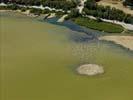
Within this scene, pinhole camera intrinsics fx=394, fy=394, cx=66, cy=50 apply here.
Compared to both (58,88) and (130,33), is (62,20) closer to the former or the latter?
(130,33)

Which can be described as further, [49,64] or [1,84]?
[49,64]

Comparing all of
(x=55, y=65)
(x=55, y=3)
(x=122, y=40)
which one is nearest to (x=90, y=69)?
(x=55, y=65)

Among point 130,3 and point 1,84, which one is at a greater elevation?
point 130,3

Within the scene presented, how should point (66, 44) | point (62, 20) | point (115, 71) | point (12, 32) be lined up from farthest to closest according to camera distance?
point (62, 20) → point (12, 32) → point (66, 44) → point (115, 71)

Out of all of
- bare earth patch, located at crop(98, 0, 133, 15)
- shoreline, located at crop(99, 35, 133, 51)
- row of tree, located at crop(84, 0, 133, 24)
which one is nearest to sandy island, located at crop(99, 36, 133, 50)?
shoreline, located at crop(99, 35, 133, 51)

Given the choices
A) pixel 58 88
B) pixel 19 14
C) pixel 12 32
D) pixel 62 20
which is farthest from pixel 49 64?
pixel 19 14

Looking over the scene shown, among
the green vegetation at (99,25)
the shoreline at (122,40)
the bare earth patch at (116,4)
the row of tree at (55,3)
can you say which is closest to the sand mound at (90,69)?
the shoreline at (122,40)

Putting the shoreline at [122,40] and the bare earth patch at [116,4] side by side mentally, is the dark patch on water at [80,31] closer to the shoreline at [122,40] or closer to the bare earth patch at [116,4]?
the shoreline at [122,40]

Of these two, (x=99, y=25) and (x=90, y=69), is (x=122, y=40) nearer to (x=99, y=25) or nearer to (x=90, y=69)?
(x=99, y=25)
